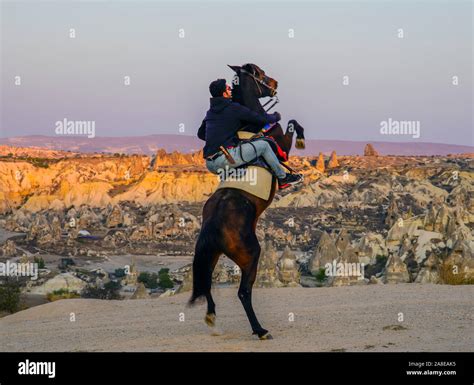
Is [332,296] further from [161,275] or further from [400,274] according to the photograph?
[161,275]

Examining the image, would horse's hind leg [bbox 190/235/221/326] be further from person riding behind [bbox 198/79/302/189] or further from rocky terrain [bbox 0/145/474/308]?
rocky terrain [bbox 0/145/474/308]

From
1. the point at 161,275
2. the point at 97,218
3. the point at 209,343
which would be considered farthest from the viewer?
the point at 97,218

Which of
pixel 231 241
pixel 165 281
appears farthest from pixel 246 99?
pixel 165 281

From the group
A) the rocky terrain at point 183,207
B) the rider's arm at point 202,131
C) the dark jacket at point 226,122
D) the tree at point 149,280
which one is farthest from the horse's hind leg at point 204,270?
the rocky terrain at point 183,207

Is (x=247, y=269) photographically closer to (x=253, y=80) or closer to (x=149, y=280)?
(x=253, y=80)

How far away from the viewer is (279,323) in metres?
11.0

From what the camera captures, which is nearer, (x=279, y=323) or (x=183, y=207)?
(x=279, y=323)

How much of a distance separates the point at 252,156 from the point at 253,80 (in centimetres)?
95

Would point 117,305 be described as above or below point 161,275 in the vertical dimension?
above

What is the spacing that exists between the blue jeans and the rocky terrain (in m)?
49.4

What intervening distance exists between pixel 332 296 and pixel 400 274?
27.9 meters

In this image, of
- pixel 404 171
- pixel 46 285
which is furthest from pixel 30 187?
pixel 46 285

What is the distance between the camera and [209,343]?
32.0ft

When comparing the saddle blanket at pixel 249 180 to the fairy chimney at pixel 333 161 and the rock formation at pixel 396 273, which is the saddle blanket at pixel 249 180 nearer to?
the rock formation at pixel 396 273
